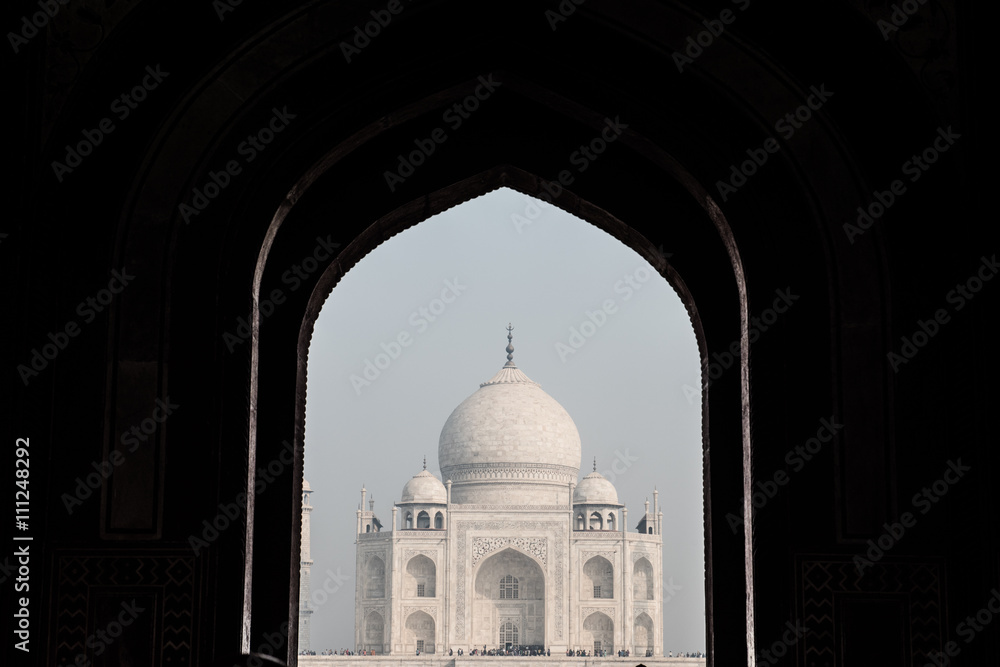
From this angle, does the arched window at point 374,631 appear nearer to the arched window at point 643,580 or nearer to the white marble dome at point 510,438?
the white marble dome at point 510,438

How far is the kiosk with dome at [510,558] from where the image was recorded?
1619 inches

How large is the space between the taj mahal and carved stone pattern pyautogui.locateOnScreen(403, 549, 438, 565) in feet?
0.09

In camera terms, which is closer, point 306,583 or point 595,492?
point 595,492

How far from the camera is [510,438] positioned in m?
44.0

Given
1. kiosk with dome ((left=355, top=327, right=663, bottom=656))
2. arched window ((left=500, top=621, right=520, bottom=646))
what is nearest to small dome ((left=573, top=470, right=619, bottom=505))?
kiosk with dome ((left=355, top=327, right=663, bottom=656))

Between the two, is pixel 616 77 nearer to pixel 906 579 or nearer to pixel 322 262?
pixel 322 262

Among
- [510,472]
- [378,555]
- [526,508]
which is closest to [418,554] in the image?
[378,555]

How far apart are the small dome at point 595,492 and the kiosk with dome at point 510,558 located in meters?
0.04

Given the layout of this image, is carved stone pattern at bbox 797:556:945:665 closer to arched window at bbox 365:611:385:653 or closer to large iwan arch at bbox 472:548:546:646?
large iwan arch at bbox 472:548:546:646

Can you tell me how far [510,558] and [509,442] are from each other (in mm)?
3679

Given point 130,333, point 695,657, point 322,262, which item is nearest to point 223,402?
point 130,333

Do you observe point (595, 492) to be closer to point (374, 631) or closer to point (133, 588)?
point (374, 631)

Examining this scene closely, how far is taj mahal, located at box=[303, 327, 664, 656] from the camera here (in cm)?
4112

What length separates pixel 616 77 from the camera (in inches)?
235
